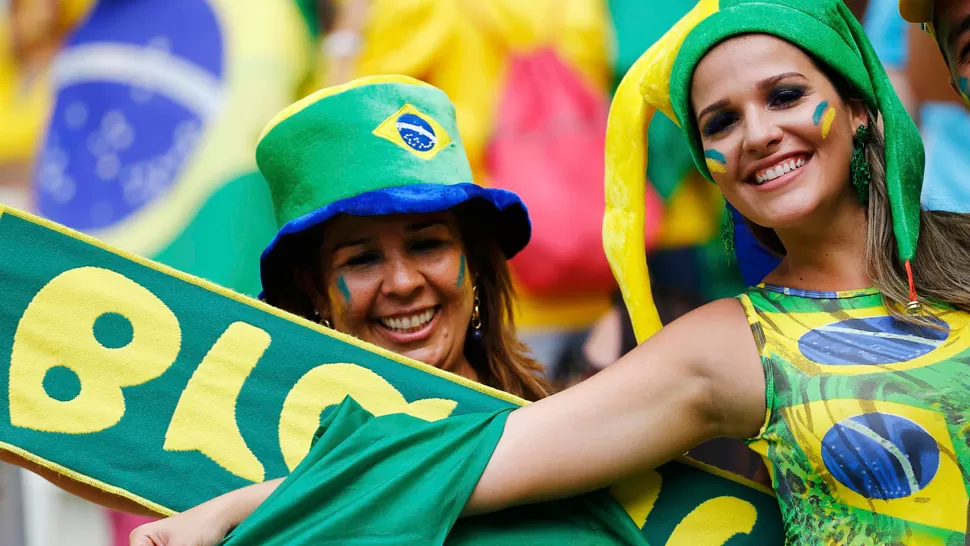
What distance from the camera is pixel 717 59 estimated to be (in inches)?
68.9

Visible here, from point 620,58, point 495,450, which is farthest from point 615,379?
point 620,58

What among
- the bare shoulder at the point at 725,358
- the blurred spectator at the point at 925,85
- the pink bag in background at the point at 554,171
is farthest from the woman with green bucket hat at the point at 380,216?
the blurred spectator at the point at 925,85

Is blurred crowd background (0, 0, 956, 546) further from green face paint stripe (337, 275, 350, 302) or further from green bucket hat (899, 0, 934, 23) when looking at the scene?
green bucket hat (899, 0, 934, 23)

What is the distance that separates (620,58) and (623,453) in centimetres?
217

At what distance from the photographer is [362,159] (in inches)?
86.6

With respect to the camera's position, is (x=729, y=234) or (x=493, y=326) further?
(x=493, y=326)

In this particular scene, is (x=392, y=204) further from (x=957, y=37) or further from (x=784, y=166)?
(x=957, y=37)

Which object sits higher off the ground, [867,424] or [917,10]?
[917,10]

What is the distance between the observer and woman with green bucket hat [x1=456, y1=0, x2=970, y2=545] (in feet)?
5.16

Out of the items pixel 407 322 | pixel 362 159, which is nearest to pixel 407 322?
pixel 407 322

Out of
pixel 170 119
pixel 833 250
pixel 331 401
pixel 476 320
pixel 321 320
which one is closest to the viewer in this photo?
pixel 833 250

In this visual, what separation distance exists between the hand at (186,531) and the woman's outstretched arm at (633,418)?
0.41m

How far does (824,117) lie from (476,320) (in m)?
1.03

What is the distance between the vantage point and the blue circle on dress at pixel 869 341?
1.62 metres
